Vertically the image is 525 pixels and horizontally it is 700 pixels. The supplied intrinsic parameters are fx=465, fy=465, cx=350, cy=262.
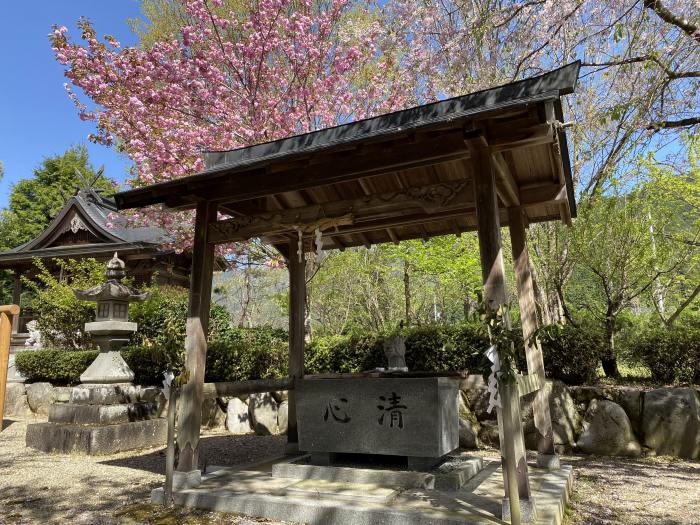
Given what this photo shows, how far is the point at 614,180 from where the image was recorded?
8.61 meters

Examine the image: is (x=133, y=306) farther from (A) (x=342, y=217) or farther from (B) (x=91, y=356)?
(A) (x=342, y=217)

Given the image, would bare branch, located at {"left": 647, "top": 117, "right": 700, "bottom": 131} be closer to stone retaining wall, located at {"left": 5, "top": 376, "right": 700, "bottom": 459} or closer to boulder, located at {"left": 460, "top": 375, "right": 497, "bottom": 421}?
stone retaining wall, located at {"left": 5, "top": 376, "right": 700, "bottom": 459}

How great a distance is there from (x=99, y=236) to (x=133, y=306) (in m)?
6.64

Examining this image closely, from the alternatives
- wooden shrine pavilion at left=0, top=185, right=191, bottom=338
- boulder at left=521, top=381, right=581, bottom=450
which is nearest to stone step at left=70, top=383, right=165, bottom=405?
boulder at left=521, top=381, right=581, bottom=450

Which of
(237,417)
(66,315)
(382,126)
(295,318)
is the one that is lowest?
(237,417)

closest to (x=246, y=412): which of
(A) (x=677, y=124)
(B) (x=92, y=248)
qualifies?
(A) (x=677, y=124)

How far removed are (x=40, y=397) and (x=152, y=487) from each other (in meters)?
7.89

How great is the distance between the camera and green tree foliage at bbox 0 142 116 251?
2588 cm

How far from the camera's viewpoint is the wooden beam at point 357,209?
416 cm

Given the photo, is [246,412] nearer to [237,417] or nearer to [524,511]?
[237,417]

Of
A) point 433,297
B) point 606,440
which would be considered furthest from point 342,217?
point 433,297

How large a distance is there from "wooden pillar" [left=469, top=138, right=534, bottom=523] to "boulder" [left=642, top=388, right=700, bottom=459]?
4146 millimetres

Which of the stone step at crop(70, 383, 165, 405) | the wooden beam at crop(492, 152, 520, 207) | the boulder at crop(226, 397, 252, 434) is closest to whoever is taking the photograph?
the wooden beam at crop(492, 152, 520, 207)

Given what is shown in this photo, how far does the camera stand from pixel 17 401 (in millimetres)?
10992
